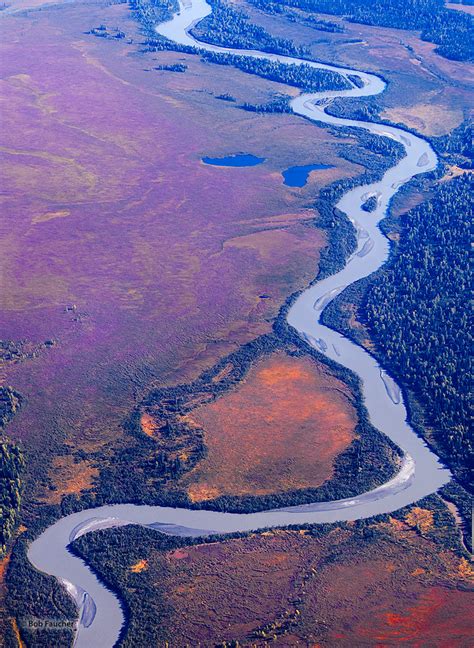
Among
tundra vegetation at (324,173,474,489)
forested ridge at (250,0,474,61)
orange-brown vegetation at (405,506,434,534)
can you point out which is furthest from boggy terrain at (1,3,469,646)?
tundra vegetation at (324,173,474,489)

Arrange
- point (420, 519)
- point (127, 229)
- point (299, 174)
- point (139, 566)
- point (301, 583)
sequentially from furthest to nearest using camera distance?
1. point (299, 174)
2. point (127, 229)
3. point (420, 519)
4. point (139, 566)
5. point (301, 583)

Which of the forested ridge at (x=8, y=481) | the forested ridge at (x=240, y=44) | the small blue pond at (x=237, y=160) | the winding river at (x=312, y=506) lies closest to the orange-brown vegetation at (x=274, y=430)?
the winding river at (x=312, y=506)

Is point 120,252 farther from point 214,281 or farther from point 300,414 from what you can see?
point 300,414

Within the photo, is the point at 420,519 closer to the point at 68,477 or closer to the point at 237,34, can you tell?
the point at 68,477

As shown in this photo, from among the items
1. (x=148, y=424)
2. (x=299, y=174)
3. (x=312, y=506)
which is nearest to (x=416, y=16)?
(x=299, y=174)

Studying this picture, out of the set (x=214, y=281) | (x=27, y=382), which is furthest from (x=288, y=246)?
(x=27, y=382)

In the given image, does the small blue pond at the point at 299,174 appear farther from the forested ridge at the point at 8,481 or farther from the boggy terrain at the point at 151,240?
the forested ridge at the point at 8,481
